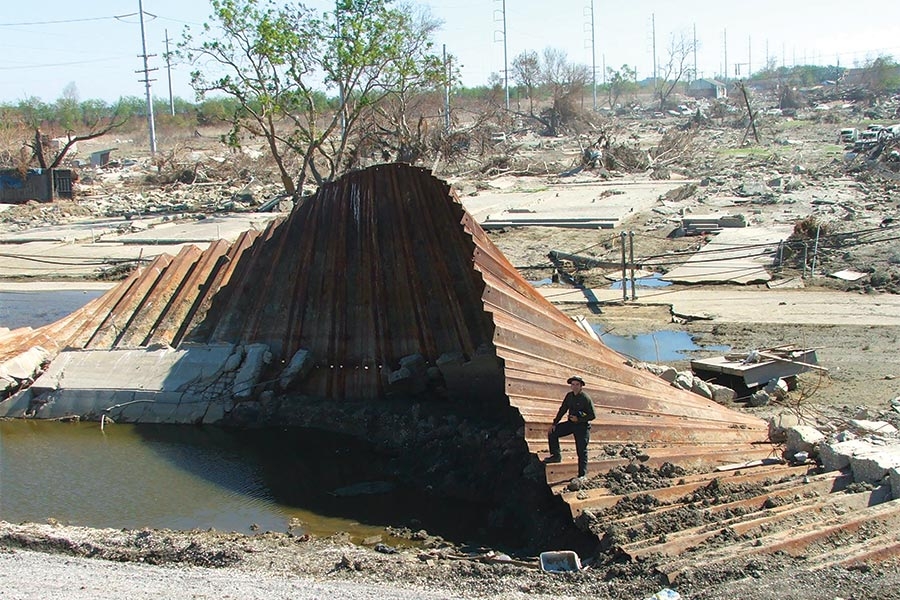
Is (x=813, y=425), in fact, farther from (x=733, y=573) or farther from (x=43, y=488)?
(x=43, y=488)

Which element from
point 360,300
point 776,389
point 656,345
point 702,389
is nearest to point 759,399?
point 776,389

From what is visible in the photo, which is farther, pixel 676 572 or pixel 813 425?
pixel 813 425

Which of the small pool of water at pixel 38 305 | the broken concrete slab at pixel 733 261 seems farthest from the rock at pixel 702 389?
the small pool of water at pixel 38 305

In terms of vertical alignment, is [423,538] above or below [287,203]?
below

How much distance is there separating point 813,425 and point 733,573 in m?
4.50

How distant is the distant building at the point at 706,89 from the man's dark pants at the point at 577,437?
103342mm

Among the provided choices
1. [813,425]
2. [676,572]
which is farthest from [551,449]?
[813,425]

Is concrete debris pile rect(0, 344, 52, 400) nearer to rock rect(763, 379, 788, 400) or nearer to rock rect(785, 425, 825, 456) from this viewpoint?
rock rect(763, 379, 788, 400)

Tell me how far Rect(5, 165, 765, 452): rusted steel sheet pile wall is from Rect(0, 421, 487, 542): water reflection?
1.38 m

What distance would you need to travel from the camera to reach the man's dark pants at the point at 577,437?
859 cm

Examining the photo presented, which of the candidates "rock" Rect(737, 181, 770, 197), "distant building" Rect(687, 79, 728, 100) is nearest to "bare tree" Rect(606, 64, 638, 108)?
"distant building" Rect(687, 79, 728, 100)

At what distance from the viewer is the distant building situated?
112 m

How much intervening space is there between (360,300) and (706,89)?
118919 millimetres

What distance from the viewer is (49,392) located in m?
13.7
